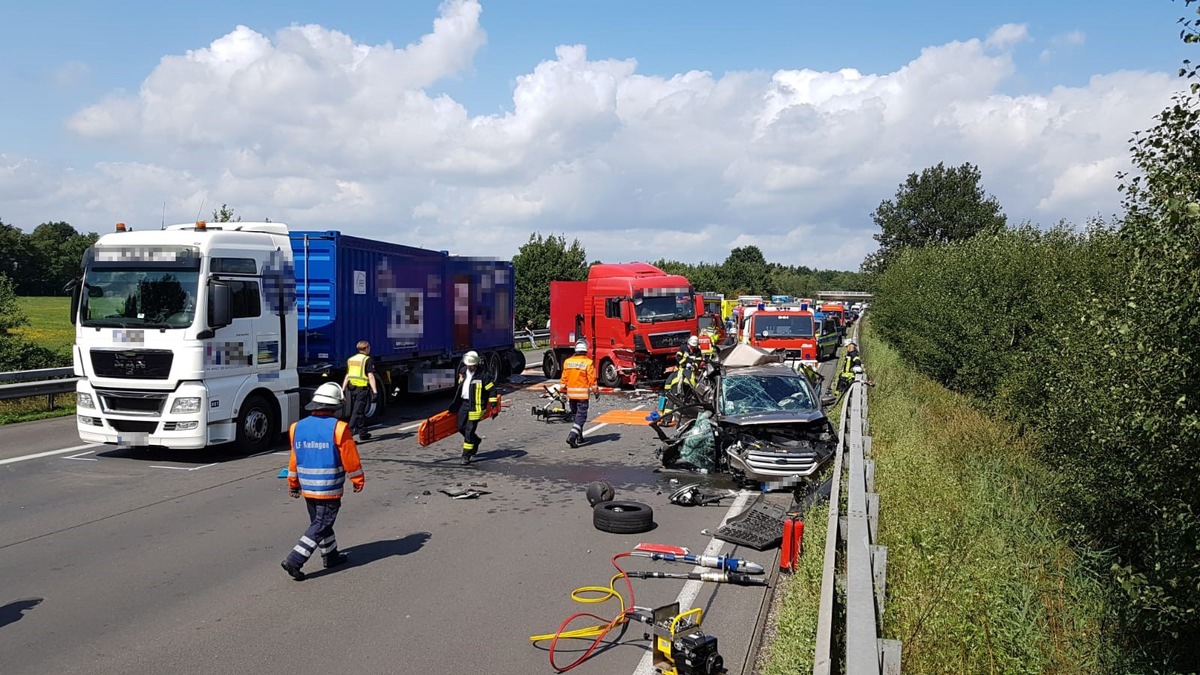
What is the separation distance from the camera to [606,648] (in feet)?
18.7

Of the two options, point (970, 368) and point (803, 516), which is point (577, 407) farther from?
point (970, 368)

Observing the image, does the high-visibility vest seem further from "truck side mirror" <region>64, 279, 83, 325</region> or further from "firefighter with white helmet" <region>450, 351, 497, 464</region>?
"truck side mirror" <region>64, 279, 83, 325</region>

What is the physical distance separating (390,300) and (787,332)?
1524 cm

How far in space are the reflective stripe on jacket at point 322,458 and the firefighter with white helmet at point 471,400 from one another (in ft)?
16.1

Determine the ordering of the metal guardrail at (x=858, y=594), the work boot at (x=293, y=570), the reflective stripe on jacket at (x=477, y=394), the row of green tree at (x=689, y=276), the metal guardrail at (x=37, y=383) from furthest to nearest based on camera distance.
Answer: the row of green tree at (x=689, y=276)
the metal guardrail at (x=37, y=383)
the reflective stripe on jacket at (x=477, y=394)
the work boot at (x=293, y=570)
the metal guardrail at (x=858, y=594)

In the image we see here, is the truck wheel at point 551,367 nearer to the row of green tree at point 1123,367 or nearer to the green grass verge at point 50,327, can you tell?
the row of green tree at point 1123,367

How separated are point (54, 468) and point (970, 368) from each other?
17.0 metres

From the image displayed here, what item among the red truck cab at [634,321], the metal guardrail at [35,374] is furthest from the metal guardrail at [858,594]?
the metal guardrail at [35,374]

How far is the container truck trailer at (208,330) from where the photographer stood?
38.3 ft

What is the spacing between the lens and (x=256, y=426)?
12.9 m

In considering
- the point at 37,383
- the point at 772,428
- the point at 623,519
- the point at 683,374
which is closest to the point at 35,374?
the point at 37,383

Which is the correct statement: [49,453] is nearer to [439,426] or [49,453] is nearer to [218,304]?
[218,304]

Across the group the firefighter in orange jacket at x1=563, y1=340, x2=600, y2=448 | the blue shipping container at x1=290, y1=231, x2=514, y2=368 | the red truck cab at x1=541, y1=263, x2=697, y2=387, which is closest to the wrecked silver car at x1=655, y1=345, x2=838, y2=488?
the firefighter in orange jacket at x1=563, y1=340, x2=600, y2=448

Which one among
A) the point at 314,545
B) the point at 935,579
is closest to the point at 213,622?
the point at 314,545
